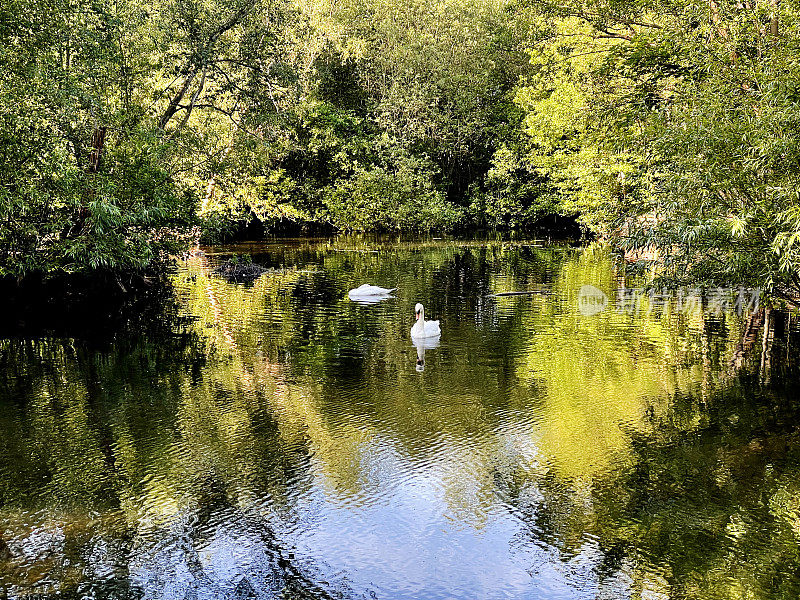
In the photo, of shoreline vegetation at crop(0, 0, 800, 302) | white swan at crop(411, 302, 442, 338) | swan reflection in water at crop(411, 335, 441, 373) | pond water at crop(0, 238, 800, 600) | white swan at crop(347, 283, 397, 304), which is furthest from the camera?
white swan at crop(347, 283, 397, 304)

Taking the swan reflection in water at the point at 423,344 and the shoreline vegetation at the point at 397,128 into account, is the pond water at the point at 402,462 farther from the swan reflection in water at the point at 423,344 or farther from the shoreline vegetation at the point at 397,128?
the shoreline vegetation at the point at 397,128

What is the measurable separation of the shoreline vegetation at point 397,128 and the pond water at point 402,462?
7.94 ft

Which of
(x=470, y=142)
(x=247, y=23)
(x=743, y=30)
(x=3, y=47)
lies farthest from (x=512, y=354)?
(x=470, y=142)

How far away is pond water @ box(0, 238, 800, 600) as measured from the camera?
24.1 feet

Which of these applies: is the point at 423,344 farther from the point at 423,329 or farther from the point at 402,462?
the point at 402,462

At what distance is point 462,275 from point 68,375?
16002 mm

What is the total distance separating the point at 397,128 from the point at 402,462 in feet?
133

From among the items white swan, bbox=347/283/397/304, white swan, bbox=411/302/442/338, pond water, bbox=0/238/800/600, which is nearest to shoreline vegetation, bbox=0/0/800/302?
pond water, bbox=0/238/800/600

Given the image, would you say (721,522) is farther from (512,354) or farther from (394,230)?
(394,230)

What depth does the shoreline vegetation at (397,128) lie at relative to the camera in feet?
41.4

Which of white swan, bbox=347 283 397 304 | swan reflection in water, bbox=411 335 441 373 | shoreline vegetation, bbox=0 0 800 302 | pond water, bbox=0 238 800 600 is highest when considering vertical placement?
shoreline vegetation, bbox=0 0 800 302

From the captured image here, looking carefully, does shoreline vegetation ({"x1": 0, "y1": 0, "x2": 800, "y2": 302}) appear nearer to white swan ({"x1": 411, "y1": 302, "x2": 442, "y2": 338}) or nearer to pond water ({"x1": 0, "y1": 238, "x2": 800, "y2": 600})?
pond water ({"x1": 0, "y1": 238, "x2": 800, "y2": 600})

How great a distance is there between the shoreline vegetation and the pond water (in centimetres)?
242

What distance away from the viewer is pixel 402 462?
10.1m
